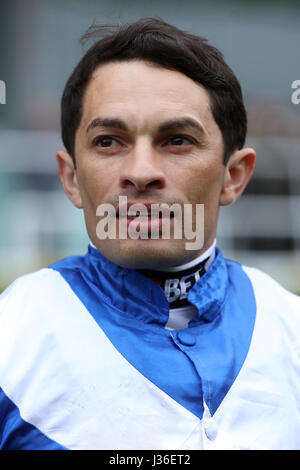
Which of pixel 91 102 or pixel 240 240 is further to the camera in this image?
pixel 240 240

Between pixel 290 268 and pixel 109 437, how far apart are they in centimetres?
428

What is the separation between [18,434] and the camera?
1.44m

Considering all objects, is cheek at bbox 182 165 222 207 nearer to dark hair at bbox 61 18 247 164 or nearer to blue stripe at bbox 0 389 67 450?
dark hair at bbox 61 18 247 164

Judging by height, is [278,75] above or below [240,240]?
above

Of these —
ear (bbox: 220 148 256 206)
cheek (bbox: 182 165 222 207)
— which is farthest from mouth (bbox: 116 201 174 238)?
ear (bbox: 220 148 256 206)

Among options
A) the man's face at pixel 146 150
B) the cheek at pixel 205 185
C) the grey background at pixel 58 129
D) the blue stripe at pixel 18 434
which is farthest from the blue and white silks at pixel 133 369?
the grey background at pixel 58 129

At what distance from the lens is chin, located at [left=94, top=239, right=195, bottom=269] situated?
1521mm

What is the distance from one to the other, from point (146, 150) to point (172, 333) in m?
0.48

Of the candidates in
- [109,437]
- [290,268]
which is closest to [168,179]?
[109,437]

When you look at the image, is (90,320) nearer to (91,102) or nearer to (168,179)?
(168,179)

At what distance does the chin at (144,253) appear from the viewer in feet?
4.99

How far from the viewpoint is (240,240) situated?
5863mm

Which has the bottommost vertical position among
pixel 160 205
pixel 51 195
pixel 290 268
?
pixel 290 268

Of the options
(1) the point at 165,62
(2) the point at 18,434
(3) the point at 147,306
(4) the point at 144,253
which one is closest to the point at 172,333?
(3) the point at 147,306
